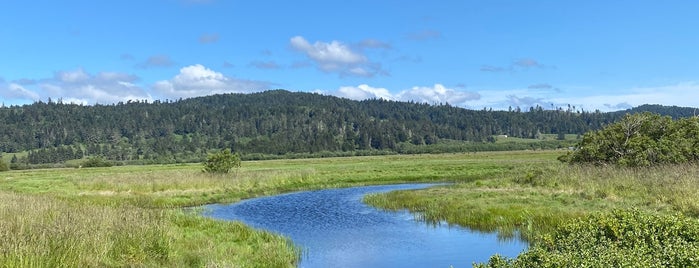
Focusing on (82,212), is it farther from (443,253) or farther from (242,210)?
(242,210)

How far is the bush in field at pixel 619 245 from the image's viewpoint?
36.8ft

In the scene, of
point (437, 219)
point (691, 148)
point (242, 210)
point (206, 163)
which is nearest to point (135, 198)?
point (242, 210)

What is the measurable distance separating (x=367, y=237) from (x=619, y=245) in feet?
51.6

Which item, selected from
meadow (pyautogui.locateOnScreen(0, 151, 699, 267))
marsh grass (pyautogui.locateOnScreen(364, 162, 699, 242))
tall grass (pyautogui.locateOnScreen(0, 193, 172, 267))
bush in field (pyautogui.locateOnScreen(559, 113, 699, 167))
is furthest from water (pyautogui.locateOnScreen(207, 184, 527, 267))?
bush in field (pyautogui.locateOnScreen(559, 113, 699, 167))

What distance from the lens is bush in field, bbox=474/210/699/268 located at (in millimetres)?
11211

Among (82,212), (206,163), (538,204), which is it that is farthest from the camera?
(206,163)

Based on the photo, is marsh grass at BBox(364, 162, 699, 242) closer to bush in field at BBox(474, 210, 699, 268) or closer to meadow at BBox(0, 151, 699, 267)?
meadow at BBox(0, 151, 699, 267)

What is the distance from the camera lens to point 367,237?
91.3ft

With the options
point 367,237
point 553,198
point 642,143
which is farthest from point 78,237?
point 642,143

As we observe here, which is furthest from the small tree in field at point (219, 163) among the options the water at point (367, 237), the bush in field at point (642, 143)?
the bush in field at point (642, 143)

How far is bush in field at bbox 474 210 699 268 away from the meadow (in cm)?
128

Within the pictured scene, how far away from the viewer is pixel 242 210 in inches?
1660

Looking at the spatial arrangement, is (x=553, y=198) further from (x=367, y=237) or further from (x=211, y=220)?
(x=211, y=220)

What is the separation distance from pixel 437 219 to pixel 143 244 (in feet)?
59.9
